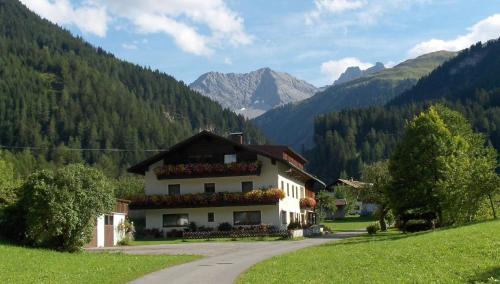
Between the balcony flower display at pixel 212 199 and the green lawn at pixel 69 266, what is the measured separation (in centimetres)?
2370

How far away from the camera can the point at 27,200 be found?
3191cm

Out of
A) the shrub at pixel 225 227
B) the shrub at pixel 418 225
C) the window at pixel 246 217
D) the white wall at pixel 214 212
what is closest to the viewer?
the shrub at pixel 418 225

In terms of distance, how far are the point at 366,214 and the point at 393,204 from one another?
73.9m

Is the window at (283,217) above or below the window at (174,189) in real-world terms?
below

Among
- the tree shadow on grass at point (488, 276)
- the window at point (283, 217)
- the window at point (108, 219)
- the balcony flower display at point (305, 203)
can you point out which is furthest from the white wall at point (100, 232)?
the tree shadow on grass at point (488, 276)

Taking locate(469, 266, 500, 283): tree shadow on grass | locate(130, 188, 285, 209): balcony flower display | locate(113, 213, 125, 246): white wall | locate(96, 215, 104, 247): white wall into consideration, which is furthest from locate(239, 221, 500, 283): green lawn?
locate(130, 188, 285, 209): balcony flower display

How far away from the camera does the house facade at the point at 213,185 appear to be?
181 ft

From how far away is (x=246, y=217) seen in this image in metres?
56.2

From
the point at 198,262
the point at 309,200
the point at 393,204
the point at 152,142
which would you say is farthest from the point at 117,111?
the point at 198,262

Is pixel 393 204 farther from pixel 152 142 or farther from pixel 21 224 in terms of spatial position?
pixel 152 142

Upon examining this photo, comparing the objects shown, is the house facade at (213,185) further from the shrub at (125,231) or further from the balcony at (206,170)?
the shrub at (125,231)

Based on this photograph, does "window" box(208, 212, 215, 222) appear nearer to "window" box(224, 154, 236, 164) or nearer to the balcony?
the balcony

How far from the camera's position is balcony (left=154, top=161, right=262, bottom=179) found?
181 ft

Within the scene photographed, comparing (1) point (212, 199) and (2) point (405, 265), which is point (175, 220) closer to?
(1) point (212, 199)
